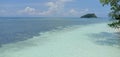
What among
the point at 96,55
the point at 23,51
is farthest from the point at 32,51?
the point at 96,55

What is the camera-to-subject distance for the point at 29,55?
44.2ft

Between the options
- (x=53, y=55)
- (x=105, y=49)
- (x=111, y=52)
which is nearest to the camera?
(x=53, y=55)

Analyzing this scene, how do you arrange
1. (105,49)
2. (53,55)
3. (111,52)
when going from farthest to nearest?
(105,49), (111,52), (53,55)

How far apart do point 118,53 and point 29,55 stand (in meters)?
5.28

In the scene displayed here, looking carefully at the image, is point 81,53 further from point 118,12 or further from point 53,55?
point 118,12

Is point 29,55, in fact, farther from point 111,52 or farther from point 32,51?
point 111,52

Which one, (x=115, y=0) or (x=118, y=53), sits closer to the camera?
(x=118, y=53)

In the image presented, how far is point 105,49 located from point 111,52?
102 cm

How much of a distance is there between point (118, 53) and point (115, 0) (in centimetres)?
372

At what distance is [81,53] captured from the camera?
46.0 ft

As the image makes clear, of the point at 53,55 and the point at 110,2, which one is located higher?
the point at 110,2

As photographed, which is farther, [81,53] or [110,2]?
[110,2]

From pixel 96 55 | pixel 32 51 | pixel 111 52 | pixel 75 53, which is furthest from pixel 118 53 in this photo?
pixel 32 51

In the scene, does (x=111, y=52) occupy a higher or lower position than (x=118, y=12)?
lower
